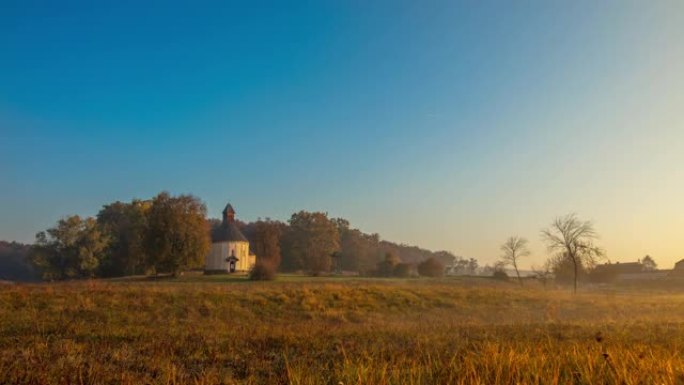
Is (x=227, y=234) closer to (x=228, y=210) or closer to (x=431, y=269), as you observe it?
(x=228, y=210)

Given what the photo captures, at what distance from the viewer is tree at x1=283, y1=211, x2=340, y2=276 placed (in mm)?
91406

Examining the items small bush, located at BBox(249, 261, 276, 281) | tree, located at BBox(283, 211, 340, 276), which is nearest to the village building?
tree, located at BBox(283, 211, 340, 276)

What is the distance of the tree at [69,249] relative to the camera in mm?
72000

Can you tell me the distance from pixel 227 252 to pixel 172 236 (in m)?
26.7

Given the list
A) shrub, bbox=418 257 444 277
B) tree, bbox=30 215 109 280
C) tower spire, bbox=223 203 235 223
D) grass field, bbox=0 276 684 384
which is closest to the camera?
grass field, bbox=0 276 684 384

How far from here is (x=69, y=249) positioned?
241 feet

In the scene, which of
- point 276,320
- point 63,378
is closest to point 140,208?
point 276,320

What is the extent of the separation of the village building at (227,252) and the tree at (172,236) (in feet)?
69.8

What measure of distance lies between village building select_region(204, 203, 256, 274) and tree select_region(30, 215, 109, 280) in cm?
1819

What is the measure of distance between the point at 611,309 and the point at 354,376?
106ft

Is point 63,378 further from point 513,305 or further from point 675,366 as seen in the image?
point 513,305

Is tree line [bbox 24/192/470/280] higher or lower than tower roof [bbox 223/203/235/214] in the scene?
lower

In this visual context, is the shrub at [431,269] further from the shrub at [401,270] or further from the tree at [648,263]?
the tree at [648,263]

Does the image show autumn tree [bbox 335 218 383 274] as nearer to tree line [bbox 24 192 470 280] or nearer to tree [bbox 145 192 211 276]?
tree line [bbox 24 192 470 280]
